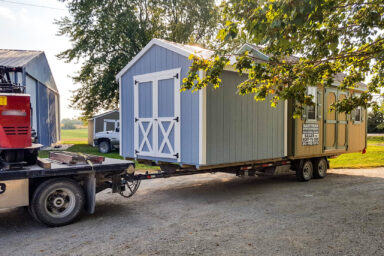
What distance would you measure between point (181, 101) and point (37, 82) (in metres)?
15.7

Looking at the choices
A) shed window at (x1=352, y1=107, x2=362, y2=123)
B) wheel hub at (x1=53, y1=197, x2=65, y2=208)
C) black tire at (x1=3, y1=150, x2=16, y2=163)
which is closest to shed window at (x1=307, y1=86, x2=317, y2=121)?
shed window at (x1=352, y1=107, x2=362, y2=123)

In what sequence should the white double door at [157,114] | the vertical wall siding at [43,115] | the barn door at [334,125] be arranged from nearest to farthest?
the white double door at [157,114], the barn door at [334,125], the vertical wall siding at [43,115]

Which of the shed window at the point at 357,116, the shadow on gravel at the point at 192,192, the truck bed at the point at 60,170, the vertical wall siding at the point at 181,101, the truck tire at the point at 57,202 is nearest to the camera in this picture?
the truck bed at the point at 60,170

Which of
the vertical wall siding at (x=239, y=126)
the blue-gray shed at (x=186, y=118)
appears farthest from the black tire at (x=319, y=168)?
the vertical wall siding at (x=239, y=126)

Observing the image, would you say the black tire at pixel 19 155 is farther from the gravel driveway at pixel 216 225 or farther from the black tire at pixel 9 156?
the gravel driveway at pixel 216 225

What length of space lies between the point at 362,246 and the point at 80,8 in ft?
82.5

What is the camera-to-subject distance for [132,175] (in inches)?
272

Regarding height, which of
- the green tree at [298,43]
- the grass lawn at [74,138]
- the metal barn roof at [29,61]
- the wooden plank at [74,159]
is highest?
the metal barn roof at [29,61]

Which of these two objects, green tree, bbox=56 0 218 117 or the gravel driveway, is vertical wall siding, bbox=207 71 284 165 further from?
green tree, bbox=56 0 218 117

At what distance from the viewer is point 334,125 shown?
11539 mm

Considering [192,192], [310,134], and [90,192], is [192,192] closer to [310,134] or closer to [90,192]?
[90,192]

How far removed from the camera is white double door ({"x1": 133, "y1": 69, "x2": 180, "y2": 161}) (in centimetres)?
812

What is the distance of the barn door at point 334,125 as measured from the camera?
1117 cm

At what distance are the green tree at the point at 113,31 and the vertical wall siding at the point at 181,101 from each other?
15.9 metres
